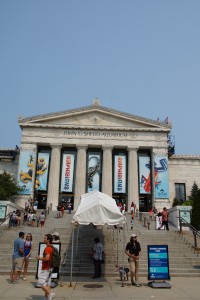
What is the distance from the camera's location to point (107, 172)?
130 ft

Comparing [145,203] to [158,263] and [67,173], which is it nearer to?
[67,173]

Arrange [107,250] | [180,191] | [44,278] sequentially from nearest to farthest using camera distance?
1. [44,278]
2. [107,250]
3. [180,191]

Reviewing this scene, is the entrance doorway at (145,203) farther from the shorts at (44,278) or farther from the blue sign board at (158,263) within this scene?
the shorts at (44,278)

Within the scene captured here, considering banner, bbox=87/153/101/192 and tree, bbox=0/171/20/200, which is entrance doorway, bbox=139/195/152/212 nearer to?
banner, bbox=87/153/101/192

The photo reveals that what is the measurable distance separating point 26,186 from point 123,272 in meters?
28.6

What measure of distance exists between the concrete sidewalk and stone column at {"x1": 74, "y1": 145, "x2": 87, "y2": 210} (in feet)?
86.2

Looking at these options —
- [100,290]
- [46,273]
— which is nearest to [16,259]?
[100,290]

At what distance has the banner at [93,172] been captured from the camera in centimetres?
3925

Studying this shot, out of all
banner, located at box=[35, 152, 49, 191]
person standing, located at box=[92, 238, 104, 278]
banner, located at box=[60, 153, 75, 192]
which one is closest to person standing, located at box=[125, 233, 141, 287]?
person standing, located at box=[92, 238, 104, 278]

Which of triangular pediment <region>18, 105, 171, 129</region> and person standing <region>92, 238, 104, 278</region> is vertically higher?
triangular pediment <region>18, 105, 171, 129</region>

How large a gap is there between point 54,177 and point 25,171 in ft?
12.1

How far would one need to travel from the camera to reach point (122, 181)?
128 ft

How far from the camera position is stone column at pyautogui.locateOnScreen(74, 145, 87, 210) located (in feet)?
125

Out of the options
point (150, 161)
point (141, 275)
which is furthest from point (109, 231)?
point (150, 161)
